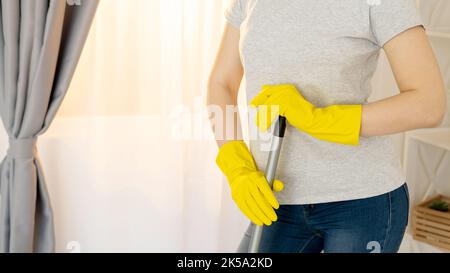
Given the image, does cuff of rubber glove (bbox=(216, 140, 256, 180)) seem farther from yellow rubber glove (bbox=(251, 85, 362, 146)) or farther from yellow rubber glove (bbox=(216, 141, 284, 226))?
yellow rubber glove (bbox=(251, 85, 362, 146))

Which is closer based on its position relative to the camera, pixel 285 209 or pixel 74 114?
pixel 285 209

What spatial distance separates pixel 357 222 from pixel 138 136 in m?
0.83

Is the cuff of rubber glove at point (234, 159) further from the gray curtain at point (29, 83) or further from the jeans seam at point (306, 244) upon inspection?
the gray curtain at point (29, 83)

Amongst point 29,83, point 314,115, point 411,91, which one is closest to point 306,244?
point 314,115

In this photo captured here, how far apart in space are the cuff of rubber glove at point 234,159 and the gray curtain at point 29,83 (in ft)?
1.76

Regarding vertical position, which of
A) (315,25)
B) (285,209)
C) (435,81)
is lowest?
(285,209)

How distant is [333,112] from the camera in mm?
1228

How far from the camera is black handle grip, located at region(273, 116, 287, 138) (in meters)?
1.26

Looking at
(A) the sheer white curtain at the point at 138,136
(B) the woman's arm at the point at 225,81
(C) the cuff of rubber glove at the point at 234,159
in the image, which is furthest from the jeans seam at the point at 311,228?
(A) the sheer white curtain at the point at 138,136

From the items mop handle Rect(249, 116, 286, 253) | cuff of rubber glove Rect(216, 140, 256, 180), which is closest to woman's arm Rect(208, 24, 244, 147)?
cuff of rubber glove Rect(216, 140, 256, 180)

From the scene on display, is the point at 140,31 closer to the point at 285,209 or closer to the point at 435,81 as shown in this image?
the point at 285,209

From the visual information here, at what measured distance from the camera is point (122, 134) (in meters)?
1.88
